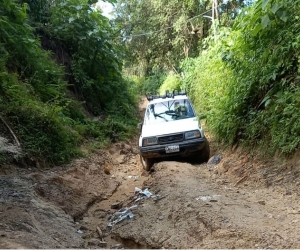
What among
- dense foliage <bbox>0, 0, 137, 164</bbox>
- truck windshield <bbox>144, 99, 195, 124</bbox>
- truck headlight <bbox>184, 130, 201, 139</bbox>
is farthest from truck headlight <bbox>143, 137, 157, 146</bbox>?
dense foliage <bbox>0, 0, 137, 164</bbox>

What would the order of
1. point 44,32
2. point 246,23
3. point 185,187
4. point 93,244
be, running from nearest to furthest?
point 93,244, point 185,187, point 246,23, point 44,32

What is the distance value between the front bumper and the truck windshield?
110 centimetres

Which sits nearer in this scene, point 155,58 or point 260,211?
point 260,211

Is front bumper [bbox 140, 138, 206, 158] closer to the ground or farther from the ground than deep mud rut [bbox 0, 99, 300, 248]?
farther from the ground

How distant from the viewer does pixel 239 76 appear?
797cm

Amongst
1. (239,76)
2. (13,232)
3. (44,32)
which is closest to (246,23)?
(239,76)

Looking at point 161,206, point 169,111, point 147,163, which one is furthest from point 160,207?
point 169,111

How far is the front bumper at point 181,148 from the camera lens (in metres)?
7.20

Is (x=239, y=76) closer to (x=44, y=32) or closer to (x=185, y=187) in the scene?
(x=185, y=187)

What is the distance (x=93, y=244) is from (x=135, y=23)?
21.2 m

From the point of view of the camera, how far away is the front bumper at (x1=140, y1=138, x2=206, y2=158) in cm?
720

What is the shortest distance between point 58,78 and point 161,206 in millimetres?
7251

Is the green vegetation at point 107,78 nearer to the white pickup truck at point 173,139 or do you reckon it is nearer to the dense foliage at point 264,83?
the dense foliage at point 264,83

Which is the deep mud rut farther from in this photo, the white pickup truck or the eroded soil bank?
the white pickup truck
